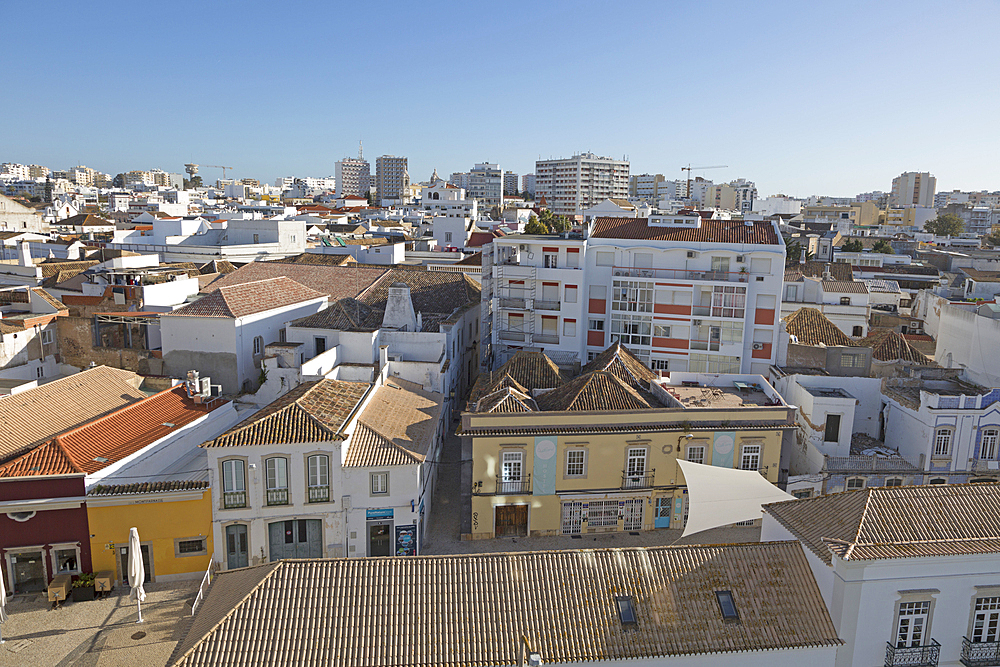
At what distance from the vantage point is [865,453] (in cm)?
3089

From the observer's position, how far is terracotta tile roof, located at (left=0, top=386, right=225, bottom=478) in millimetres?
22953

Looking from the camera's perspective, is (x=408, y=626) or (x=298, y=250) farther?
(x=298, y=250)

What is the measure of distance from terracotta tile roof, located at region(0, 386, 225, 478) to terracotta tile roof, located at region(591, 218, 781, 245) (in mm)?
25507

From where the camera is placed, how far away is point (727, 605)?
16922 mm

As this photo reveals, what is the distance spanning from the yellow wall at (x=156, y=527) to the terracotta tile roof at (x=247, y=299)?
13588 mm

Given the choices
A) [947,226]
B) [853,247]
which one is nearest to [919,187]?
[947,226]

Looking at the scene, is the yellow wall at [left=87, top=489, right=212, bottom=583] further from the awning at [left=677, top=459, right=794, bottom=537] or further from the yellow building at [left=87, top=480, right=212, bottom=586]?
the awning at [left=677, top=459, right=794, bottom=537]

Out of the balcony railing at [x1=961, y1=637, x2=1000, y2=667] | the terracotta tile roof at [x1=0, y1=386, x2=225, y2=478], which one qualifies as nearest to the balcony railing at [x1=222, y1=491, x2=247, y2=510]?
the terracotta tile roof at [x1=0, y1=386, x2=225, y2=478]

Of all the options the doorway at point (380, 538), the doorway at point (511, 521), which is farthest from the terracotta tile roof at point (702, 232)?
the doorway at point (380, 538)

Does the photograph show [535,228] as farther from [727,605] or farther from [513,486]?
[727,605]

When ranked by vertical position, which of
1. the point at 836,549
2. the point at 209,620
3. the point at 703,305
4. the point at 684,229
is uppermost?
the point at 684,229

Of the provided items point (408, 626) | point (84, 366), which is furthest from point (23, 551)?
point (84, 366)

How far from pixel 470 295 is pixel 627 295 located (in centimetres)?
1108

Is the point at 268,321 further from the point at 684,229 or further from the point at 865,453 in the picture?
the point at 865,453
